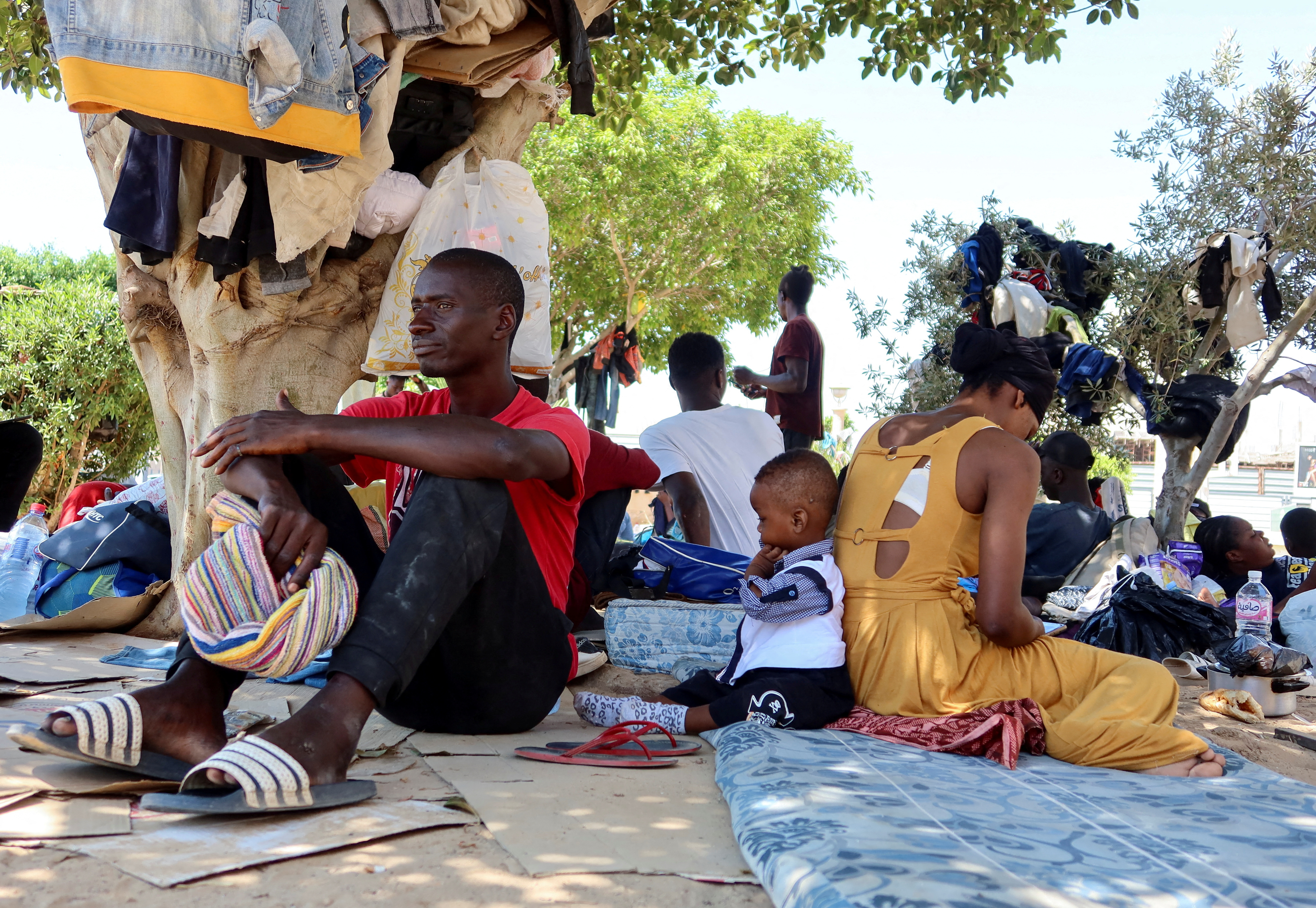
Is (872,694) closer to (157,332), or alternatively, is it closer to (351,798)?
(351,798)

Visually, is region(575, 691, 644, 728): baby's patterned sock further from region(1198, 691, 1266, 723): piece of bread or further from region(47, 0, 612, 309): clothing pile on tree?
region(1198, 691, 1266, 723): piece of bread

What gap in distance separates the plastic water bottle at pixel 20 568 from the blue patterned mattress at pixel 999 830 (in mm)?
4230

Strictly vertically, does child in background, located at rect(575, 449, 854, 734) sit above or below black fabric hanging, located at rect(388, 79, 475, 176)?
below

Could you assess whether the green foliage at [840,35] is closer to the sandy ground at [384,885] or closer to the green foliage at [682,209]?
the sandy ground at [384,885]

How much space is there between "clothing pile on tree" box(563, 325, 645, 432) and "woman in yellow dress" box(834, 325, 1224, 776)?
9872 mm

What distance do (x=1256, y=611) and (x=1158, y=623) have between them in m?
0.41

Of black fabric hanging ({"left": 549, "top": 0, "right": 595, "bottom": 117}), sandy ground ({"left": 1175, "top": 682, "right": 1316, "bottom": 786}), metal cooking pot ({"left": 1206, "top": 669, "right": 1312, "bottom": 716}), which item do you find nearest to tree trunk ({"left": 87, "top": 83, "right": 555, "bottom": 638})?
black fabric hanging ({"left": 549, "top": 0, "right": 595, "bottom": 117})

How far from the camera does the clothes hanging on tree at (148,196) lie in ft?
13.5

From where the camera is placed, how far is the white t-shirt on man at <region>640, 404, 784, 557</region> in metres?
5.14

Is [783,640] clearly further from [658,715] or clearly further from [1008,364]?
[1008,364]

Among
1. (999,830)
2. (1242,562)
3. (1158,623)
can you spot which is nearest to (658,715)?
(999,830)

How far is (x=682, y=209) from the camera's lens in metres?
18.0

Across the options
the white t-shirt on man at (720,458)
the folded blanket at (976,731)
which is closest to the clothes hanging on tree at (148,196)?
the white t-shirt on man at (720,458)

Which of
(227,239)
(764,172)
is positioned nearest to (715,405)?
(227,239)
